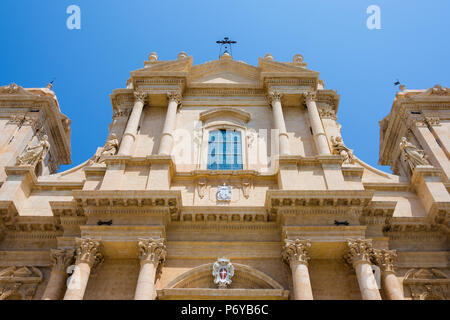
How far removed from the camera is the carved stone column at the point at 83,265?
1148 centimetres

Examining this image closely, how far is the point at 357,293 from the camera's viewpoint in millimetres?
12461

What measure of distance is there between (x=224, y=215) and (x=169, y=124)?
559 centimetres

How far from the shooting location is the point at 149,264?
1214cm

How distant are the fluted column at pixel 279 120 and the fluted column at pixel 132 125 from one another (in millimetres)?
5982

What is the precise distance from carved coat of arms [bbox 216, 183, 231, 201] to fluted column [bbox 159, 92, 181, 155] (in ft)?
8.91

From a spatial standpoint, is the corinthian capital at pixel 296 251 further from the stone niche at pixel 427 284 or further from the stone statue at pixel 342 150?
the stone statue at pixel 342 150

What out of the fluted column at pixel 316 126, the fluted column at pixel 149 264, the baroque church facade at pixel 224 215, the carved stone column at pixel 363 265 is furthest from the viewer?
the fluted column at pixel 316 126

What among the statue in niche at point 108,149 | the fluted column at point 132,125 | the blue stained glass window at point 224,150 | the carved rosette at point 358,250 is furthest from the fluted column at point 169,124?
the carved rosette at point 358,250

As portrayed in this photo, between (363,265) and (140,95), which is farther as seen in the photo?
(140,95)

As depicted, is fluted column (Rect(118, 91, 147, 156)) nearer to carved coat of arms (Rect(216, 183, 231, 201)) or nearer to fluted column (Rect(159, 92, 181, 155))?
fluted column (Rect(159, 92, 181, 155))

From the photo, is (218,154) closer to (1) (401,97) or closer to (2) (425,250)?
(2) (425,250)

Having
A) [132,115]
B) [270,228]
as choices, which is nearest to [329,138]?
[270,228]

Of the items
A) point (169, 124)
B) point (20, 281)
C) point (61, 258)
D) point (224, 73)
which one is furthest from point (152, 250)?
point (224, 73)

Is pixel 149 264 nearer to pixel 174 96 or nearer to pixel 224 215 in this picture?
pixel 224 215
